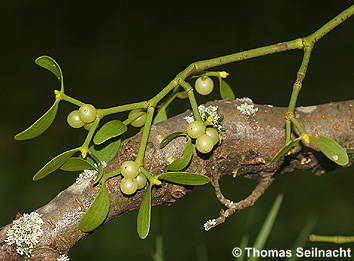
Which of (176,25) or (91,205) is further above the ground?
(176,25)

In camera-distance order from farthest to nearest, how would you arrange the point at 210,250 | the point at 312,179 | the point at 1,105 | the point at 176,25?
the point at 176,25
the point at 1,105
the point at 312,179
the point at 210,250

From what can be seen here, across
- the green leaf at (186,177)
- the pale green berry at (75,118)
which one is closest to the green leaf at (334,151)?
the green leaf at (186,177)

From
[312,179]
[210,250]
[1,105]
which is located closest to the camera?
[210,250]

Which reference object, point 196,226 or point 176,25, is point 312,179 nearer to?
point 196,226

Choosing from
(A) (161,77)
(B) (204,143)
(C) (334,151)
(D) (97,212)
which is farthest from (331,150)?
(A) (161,77)

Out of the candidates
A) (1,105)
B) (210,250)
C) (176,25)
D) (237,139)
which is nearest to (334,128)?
(237,139)

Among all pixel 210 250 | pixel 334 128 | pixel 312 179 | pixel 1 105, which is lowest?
pixel 334 128

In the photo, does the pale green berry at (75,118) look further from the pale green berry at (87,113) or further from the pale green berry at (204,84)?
the pale green berry at (204,84)

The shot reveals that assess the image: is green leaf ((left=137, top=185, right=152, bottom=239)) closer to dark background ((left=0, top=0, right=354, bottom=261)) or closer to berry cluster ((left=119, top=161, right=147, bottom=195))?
berry cluster ((left=119, top=161, right=147, bottom=195))
